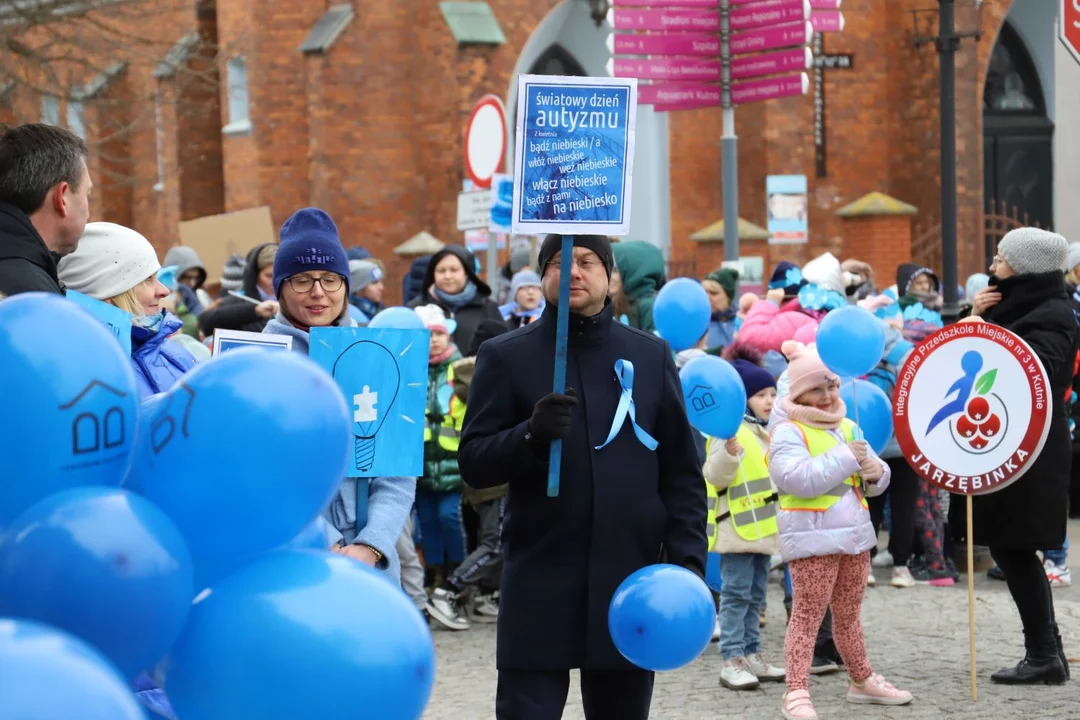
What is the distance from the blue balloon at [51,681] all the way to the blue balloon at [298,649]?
1.04 ft

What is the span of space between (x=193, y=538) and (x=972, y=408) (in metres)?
5.52

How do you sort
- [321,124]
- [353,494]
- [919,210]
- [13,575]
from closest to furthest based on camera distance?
[13,575], [353,494], [321,124], [919,210]

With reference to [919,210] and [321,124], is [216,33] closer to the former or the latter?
[321,124]

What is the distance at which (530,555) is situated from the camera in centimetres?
467

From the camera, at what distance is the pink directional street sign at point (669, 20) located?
14.9 m

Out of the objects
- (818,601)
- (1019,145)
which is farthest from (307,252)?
(1019,145)

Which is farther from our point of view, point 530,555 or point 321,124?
point 321,124

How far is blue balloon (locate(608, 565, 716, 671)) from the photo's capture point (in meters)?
4.25

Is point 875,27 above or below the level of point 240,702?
above

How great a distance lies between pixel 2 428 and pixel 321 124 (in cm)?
2387

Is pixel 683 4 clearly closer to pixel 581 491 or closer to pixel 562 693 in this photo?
pixel 581 491

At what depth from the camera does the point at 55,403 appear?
2395mm

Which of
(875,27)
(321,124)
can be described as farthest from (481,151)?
(875,27)

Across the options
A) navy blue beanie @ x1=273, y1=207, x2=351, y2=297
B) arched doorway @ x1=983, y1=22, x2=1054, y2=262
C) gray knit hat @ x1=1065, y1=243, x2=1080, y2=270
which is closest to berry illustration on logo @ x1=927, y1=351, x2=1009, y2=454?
navy blue beanie @ x1=273, y1=207, x2=351, y2=297
